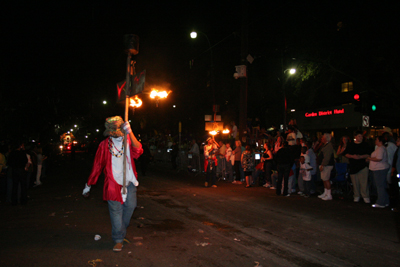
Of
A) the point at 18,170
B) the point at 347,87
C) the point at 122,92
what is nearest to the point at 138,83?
the point at 122,92

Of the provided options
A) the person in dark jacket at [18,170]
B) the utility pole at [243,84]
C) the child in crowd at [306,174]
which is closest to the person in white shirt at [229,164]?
the utility pole at [243,84]

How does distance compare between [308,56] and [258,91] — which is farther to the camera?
[258,91]

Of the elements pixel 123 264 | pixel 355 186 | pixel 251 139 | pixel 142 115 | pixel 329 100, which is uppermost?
pixel 329 100

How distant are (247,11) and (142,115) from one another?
1925cm

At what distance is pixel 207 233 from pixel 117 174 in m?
2.18

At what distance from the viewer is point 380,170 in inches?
346

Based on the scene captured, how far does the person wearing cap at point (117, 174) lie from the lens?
16.3 feet

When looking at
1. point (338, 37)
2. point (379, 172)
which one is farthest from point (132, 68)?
point (338, 37)

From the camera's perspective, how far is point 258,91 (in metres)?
32.4

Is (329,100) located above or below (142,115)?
above

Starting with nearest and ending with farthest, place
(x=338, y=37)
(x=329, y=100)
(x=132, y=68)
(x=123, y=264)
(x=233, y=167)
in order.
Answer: (x=123, y=264)
(x=132, y=68)
(x=233, y=167)
(x=338, y=37)
(x=329, y=100)

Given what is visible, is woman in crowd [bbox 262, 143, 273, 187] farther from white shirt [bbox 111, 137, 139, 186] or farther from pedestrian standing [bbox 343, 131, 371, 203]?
white shirt [bbox 111, 137, 139, 186]

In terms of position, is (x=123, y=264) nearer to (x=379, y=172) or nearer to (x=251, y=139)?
(x=379, y=172)

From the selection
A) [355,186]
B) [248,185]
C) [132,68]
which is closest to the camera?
[132,68]
